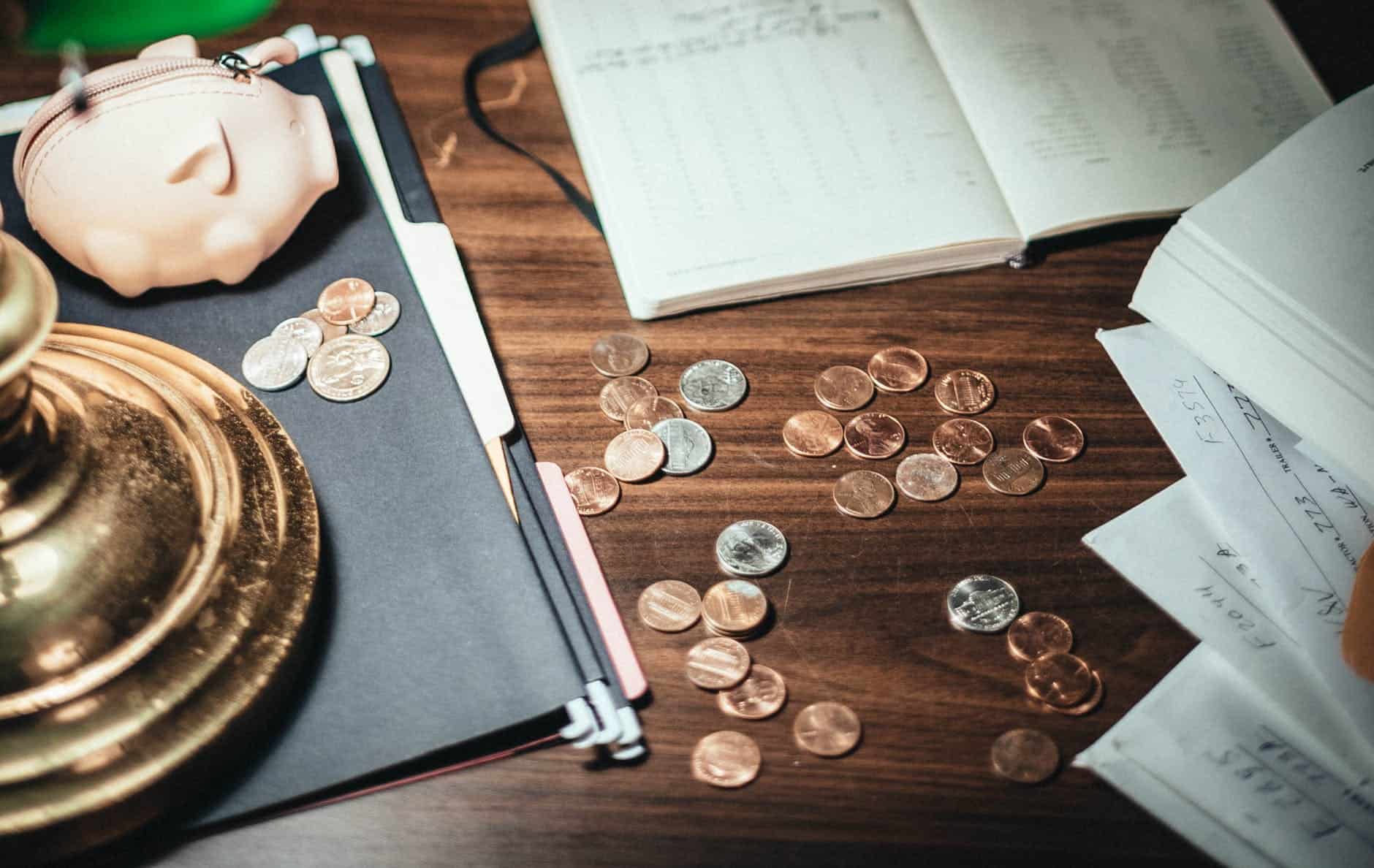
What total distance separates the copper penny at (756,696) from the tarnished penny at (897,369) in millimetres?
228

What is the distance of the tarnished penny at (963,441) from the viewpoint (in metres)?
0.68

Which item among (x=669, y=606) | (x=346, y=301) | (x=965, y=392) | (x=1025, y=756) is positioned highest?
(x=346, y=301)

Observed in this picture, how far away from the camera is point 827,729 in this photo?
57cm

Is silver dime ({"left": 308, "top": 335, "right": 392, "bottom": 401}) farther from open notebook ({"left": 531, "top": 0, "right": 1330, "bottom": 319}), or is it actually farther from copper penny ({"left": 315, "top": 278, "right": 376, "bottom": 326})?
open notebook ({"left": 531, "top": 0, "right": 1330, "bottom": 319})

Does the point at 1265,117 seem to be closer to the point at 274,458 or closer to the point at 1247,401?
the point at 1247,401

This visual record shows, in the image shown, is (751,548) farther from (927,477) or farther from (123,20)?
(123,20)

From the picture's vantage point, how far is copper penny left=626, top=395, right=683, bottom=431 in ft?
2.23

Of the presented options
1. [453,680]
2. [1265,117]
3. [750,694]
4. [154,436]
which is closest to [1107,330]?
[1265,117]

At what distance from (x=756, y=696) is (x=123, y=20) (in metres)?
0.47

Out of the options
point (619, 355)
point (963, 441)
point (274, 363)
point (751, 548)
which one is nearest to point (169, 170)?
point (274, 363)

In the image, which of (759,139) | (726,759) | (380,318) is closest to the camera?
(726,759)

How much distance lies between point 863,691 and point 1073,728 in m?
0.12

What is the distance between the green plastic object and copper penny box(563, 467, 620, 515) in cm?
45

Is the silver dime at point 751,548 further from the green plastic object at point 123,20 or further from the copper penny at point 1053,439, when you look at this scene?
the green plastic object at point 123,20
